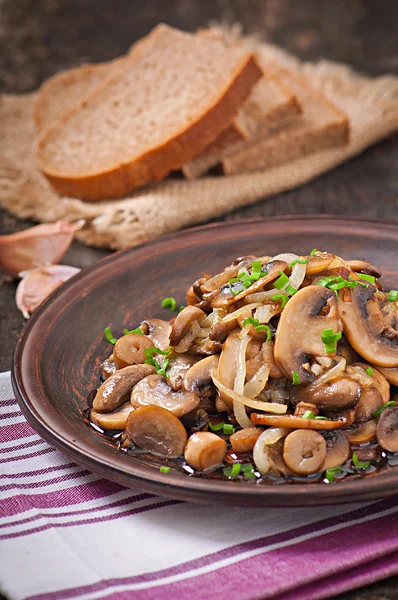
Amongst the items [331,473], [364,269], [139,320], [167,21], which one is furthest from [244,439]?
[167,21]

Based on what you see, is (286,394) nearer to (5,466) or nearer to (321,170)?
(5,466)

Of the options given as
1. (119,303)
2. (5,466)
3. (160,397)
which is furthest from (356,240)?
(5,466)

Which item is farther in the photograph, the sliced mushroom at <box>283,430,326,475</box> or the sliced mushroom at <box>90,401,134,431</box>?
the sliced mushroom at <box>90,401,134,431</box>

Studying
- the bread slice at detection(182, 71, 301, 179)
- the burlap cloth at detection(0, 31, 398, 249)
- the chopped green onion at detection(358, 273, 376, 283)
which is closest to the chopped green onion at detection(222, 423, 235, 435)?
the chopped green onion at detection(358, 273, 376, 283)

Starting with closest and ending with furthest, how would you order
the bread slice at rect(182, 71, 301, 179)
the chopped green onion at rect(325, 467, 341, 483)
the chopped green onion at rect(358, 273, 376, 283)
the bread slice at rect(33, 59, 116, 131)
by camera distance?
1. the chopped green onion at rect(325, 467, 341, 483)
2. the chopped green onion at rect(358, 273, 376, 283)
3. the bread slice at rect(182, 71, 301, 179)
4. the bread slice at rect(33, 59, 116, 131)

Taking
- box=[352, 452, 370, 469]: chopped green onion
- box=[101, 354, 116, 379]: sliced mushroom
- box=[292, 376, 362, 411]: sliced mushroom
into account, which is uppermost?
box=[292, 376, 362, 411]: sliced mushroom

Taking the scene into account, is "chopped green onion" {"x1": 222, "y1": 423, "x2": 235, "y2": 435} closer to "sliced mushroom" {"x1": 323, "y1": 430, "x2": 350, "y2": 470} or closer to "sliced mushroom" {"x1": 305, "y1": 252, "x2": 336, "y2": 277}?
"sliced mushroom" {"x1": 323, "y1": 430, "x2": 350, "y2": 470}

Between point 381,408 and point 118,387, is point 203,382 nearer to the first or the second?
point 118,387
